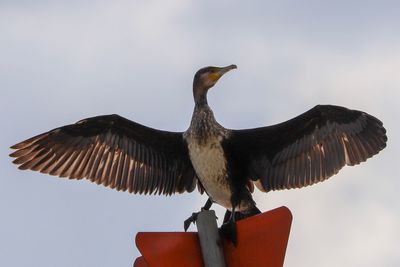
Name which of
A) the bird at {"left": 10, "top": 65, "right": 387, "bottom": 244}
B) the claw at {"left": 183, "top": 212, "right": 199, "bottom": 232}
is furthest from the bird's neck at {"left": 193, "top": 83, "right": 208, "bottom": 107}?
the claw at {"left": 183, "top": 212, "right": 199, "bottom": 232}

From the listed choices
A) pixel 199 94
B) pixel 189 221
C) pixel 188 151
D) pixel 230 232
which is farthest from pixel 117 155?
pixel 230 232

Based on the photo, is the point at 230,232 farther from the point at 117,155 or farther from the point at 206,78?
the point at 117,155

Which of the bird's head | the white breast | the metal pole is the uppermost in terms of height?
the bird's head

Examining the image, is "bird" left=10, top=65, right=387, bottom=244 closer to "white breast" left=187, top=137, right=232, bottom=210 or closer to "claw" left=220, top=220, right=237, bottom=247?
"white breast" left=187, top=137, right=232, bottom=210

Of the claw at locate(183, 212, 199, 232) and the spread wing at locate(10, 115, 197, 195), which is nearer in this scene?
the claw at locate(183, 212, 199, 232)

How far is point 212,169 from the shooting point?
6809mm

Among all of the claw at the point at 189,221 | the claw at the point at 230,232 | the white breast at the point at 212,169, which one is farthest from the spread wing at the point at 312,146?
the claw at the point at 230,232

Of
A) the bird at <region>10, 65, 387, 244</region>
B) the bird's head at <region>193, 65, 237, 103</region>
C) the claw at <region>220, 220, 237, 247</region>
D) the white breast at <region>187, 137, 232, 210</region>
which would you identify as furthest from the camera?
the bird at <region>10, 65, 387, 244</region>

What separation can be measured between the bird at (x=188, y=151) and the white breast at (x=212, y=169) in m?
0.16

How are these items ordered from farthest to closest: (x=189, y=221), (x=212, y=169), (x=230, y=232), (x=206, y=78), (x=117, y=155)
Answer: (x=117, y=155) → (x=206, y=78) → (x=212, y=169) → (x=189, y=221) → (x=230, y=232)

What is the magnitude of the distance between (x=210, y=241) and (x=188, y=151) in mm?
2468

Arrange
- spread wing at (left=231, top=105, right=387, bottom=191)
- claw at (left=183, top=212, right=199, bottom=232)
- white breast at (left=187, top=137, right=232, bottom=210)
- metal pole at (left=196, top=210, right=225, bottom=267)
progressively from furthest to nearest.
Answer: spread wing at (left=231, top=105, right=387, bottom=191), white breast at (left=187, top=137, right=232, bottom=210), claw at (left=183, top=212, right=199, bottom=232), metal pole at (left=196, top=210, right=225, bottom=267)

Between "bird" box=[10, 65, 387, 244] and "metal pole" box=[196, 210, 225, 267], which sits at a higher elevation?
"bird" box=[10, 65, 387, 244]

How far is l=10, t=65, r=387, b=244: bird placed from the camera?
7184 mm
